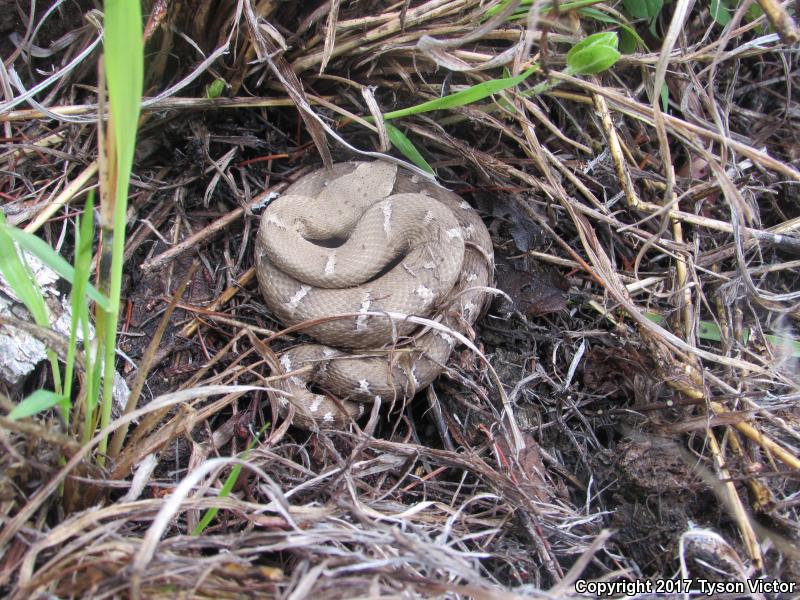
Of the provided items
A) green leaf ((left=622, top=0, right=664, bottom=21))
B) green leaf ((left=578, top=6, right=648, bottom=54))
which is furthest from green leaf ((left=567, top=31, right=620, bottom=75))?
green leaf ((left=622, top=0, right=664, bottom=21))

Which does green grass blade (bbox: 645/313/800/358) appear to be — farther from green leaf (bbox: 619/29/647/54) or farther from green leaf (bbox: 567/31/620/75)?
green leaf (bbox: 619/29/647/54)

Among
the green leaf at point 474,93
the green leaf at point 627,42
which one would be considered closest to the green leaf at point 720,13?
the green leaf at point 627,42

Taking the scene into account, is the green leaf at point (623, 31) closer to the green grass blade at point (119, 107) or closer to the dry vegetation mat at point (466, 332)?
the dry vegetation mat at point (466, 332)

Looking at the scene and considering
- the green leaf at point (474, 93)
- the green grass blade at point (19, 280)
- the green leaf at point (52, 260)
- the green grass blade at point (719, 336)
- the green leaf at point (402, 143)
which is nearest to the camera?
the green leaf at point (52, 260)

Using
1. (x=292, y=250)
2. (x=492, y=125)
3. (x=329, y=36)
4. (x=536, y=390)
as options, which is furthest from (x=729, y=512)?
(x=329, y=36)

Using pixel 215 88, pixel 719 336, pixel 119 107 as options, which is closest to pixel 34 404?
pixel 119 107

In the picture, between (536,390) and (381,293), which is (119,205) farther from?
(536,390)
